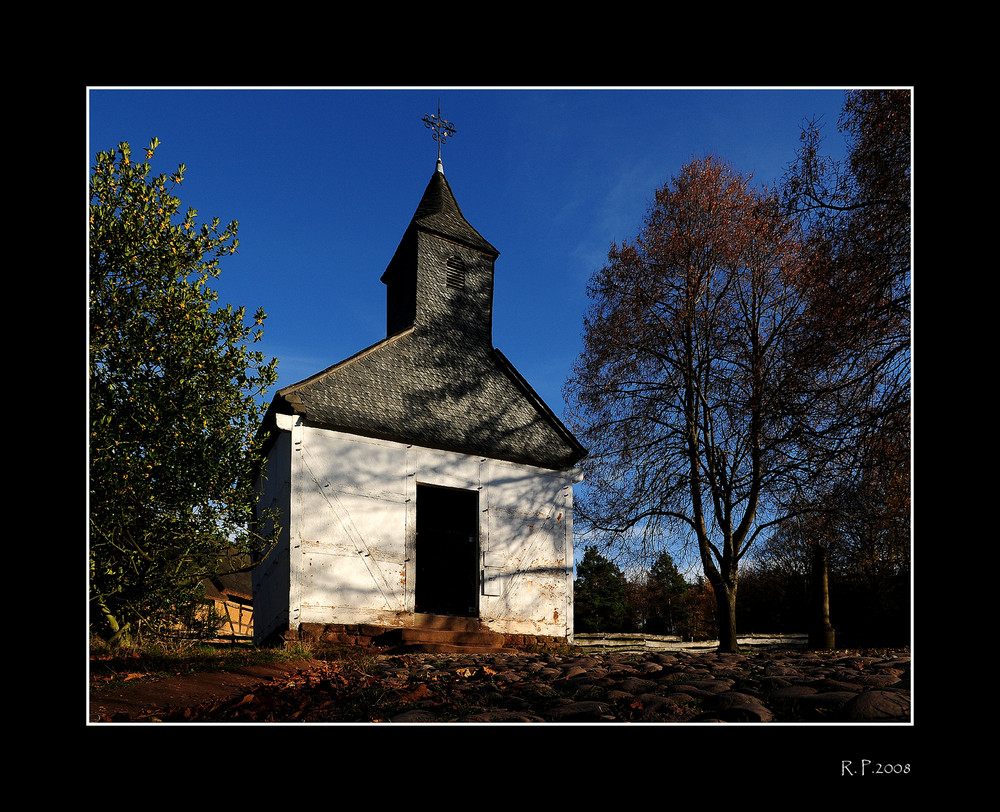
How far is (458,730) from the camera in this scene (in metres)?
3.57

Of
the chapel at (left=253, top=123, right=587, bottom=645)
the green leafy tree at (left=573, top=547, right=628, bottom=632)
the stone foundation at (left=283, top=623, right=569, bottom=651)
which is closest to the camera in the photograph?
the stone foundation at (left=283, top=623, right=569, bottom=651)

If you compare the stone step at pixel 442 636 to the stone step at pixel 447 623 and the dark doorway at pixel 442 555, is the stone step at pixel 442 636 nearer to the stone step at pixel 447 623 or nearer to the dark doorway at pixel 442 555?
the stone step at pixel 447 623

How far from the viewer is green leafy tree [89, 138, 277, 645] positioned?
25.3 feet

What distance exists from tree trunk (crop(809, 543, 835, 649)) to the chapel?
560 centimetres

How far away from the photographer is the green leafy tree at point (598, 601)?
29.1m

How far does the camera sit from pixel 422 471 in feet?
44.3

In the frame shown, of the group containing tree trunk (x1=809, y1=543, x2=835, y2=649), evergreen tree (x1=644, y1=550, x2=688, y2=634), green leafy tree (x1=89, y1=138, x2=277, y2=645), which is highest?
green leafy tree (x1=89, y1=138, x2=277, y2=645)

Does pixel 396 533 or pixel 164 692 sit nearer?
pixel 164 692

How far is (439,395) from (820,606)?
382 inches

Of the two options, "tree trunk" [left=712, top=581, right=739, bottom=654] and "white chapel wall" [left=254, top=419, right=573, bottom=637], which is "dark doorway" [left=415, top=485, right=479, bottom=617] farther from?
"tree trunk" [left=712, top=581, right=739, bottom=654]

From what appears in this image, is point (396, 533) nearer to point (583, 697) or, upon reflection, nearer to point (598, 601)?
point (583, 697)

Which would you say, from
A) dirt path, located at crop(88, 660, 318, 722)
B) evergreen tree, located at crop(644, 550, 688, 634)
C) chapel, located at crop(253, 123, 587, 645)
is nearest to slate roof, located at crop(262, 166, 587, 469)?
chapel, located at crop(253, 123, 587, 645)

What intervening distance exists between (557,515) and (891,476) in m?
6.98

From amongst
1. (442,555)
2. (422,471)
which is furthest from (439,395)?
(442,555)
